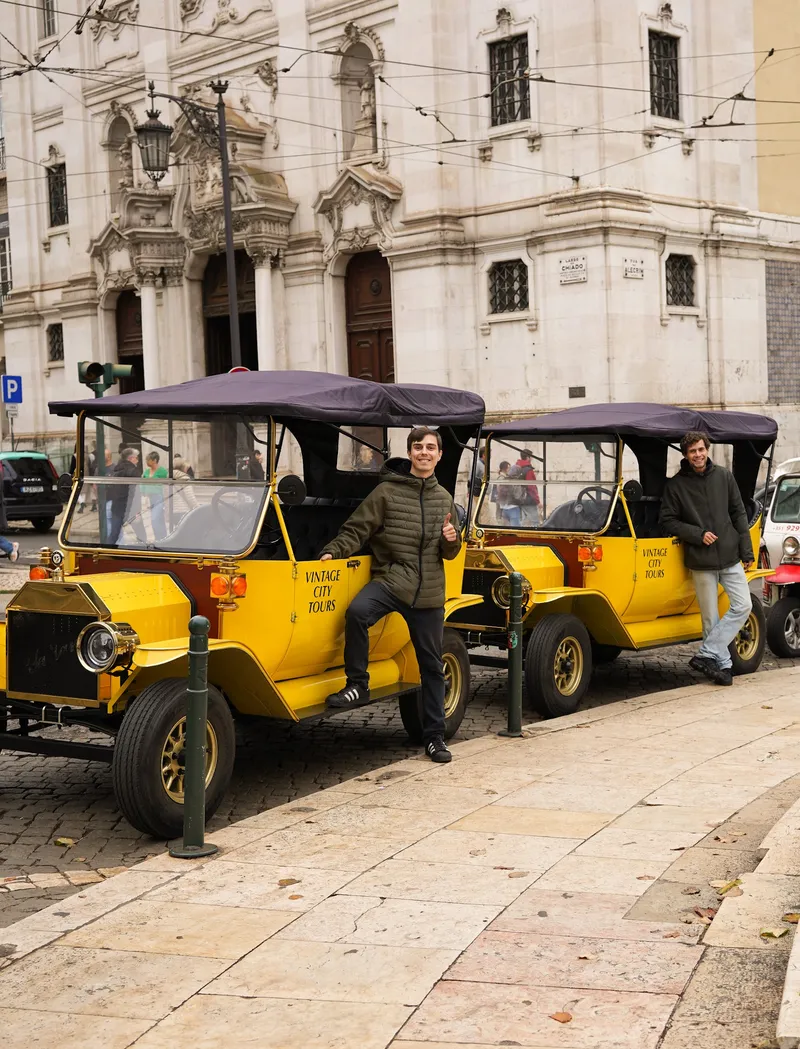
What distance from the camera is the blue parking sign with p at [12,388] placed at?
2903 centimetres

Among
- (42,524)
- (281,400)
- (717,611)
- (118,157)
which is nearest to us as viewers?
(281,400)

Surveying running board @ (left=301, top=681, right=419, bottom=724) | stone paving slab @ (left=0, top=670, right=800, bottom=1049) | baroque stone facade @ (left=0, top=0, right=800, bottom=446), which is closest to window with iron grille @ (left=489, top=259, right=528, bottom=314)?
baroque stone facade @ (left=0, top=0, right=800, bottom=446)

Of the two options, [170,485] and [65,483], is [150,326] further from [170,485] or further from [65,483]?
[170,485]

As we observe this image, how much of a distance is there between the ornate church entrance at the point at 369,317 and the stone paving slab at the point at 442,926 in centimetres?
2426

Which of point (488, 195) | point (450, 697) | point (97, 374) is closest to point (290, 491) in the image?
point (450, 697)

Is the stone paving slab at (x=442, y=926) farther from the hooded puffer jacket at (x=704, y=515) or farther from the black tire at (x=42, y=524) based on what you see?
the black tire at (x=42, y=524)

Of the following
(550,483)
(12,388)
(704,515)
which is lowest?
(704,515)

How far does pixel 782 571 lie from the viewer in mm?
13680

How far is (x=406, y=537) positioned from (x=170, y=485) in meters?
1.43

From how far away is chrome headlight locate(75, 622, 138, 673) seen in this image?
23.6 ft

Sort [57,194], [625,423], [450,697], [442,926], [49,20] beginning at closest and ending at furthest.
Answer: [442,926], [450,697], [625,423], [49,20], [57,194]

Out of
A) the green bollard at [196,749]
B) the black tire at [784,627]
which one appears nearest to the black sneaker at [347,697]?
the green bollard at [196,749]

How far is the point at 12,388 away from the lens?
2928cm

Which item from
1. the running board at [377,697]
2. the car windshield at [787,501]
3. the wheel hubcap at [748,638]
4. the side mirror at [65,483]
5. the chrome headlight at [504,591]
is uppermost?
the side mirror at [65,483]
